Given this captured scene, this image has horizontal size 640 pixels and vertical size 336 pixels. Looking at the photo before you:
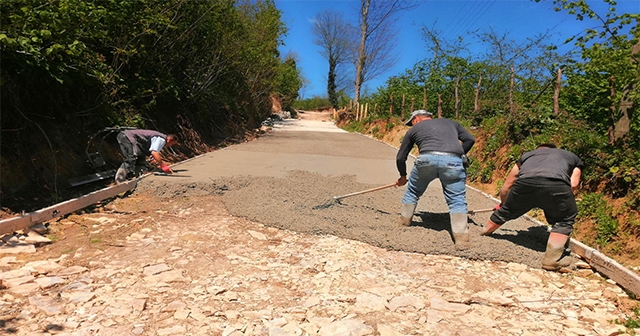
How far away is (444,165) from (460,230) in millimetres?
637

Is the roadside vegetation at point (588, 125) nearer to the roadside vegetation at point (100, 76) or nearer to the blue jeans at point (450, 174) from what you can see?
the blue jeans at point (450, 174)

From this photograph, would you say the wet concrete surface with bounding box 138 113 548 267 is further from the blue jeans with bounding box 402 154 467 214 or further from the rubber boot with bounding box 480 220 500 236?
the blue jeans with bounding box 402 154 467 214

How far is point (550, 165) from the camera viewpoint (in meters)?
3.57

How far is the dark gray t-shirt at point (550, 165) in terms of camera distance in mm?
3521

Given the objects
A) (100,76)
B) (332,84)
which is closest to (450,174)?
(100,76)

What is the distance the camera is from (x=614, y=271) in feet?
10.8

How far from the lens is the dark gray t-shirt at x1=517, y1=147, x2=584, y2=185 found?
11.6 feet

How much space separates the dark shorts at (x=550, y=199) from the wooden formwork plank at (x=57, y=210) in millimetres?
4401

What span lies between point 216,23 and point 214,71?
1.57 m

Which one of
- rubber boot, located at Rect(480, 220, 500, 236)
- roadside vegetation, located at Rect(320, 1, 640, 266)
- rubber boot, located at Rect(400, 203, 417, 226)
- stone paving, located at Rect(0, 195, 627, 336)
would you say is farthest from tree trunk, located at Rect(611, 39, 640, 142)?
rubber boot, located at Rect(400, 203, 417, 226)

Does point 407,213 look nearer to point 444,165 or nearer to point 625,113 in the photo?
point 444,165

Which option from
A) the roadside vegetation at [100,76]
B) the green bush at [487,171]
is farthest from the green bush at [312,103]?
the green bush at [487,171]

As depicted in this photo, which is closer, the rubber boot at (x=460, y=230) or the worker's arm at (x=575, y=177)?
the worker's arm at (x=575, y=177)

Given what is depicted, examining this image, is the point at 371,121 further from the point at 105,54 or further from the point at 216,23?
the point at 105,54
